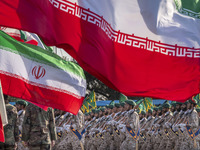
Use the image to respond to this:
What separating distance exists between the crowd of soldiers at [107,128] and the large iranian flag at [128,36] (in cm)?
342

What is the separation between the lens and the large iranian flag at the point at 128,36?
16.1 feet

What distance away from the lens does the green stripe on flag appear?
6172 millimetres

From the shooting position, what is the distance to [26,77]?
256 inches

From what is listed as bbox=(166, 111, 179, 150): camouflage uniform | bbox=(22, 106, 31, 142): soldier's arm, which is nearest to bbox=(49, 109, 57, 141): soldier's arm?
bbox=(22, 106, 31, 142): soldier's arm

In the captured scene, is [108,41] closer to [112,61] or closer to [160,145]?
[112,61]

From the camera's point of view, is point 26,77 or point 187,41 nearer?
point 187,41

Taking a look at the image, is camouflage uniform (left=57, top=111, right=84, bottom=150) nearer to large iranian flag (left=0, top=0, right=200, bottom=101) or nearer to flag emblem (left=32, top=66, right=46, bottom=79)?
flag emblem (left=32, top=66, right=46, bottom=79)

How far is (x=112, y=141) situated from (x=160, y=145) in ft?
6.04

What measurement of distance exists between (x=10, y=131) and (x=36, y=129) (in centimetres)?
126

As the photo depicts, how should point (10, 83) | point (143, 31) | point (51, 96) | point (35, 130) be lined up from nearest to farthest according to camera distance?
point (143, 31) → point (10, 83) → point (51, 96) → point (35, 130)

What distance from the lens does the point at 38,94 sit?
6.52 meters

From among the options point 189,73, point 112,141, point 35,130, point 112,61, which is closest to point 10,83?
point 112,61

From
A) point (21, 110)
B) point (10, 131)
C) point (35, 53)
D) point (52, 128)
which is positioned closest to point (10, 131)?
point (10, 131)

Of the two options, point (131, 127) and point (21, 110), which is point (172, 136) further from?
point (21, 110)
